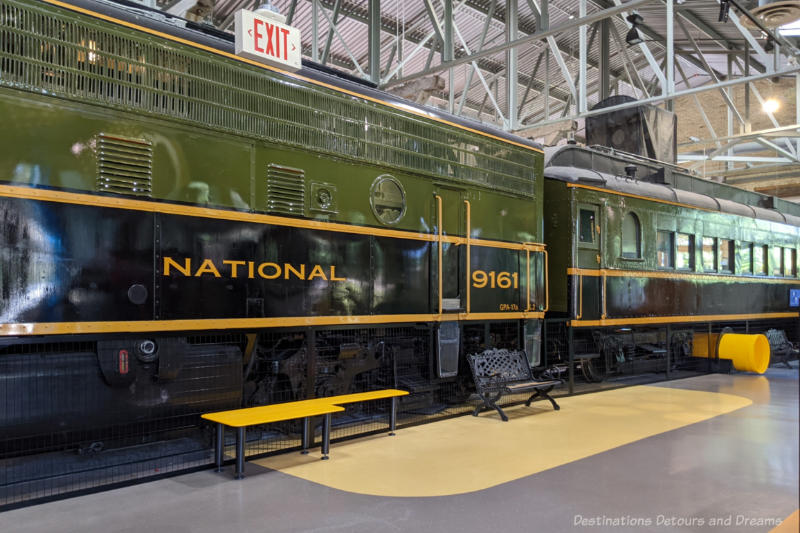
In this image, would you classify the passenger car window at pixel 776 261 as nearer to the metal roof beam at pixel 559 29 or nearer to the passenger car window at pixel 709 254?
the passenger car window at pixel 709 254

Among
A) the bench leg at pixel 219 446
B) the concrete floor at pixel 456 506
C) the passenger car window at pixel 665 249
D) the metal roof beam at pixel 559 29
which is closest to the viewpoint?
the concrete floor at pixel 456 506

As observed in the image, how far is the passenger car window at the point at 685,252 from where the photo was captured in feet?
35.2

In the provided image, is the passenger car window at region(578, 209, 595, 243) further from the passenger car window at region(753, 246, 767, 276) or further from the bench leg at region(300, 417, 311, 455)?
the passenger car window at region(753, 246, 767, 276)

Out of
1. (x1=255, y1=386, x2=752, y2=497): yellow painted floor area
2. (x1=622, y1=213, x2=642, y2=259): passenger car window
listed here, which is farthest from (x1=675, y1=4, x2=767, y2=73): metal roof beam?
(x1=255, y1=386, x2=752, y2=497): yellow painted floor area

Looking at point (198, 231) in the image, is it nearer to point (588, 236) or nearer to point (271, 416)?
point (271, 416)

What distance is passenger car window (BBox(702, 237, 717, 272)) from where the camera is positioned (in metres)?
11.5

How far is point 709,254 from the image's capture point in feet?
37.9

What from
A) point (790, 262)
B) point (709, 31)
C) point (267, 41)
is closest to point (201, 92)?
point (267, 41)

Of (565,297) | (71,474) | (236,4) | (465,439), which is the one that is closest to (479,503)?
(465,439)

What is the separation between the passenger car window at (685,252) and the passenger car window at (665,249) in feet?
0.39

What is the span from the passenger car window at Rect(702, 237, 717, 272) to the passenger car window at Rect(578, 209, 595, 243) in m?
3.52

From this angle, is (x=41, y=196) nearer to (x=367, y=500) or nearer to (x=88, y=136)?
(x=88, y=136)

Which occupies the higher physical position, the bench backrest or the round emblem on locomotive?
the round emblem on locomotive

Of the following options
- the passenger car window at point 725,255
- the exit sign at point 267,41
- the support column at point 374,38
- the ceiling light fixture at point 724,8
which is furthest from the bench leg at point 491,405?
the ceiling light fixture at point 724,8
